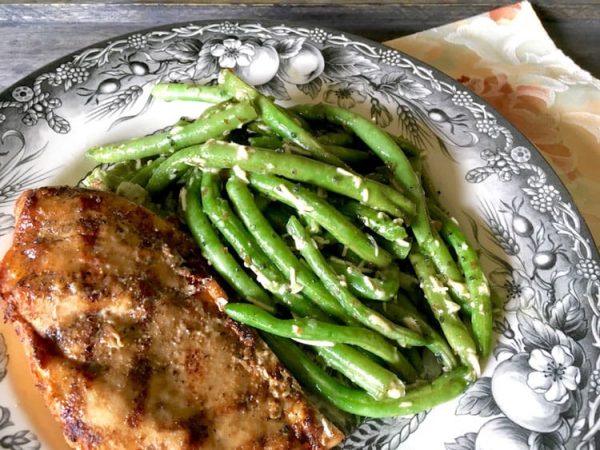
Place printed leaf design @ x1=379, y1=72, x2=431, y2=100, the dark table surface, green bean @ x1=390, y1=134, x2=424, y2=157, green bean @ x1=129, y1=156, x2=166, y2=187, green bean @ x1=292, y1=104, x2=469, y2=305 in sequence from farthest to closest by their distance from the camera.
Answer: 1. the dark table surface
2. printed leaf design @ x1=379, y1=72, x2=431, y2=100
3. green bean @ x1=390, y1=134, x2=424, y2=157
4. green bean @ x1=129, y1=156, x2=166, y2=187
5. green bean @ x1=292, y1=104, x2=469, y2=305

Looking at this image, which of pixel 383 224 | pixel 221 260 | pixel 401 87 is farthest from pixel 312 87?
pixel 221 260

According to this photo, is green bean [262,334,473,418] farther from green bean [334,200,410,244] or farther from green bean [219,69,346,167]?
green bean [219,69,346,167]

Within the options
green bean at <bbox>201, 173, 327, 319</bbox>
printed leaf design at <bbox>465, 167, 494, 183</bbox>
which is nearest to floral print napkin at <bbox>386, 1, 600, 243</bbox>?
printed leaf design at <bbox>465, 167, 494, 183</bbox>

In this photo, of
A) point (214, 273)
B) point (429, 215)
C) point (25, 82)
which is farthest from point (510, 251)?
point (25, 82)

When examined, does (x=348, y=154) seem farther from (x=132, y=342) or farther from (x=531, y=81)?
(x=531, y=81)

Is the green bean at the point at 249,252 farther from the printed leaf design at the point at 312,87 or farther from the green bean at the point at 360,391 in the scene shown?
the printed leaf design at the point at 312,87

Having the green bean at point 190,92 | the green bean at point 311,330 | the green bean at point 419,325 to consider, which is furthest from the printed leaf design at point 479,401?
the green bean at point 190,92
